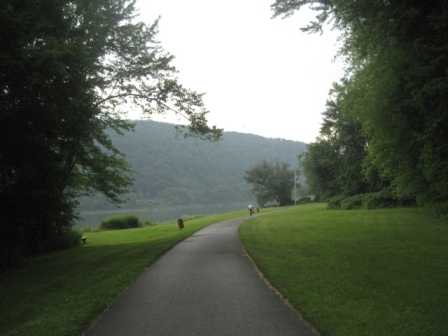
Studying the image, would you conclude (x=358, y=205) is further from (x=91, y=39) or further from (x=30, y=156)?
(x=30, y=156)

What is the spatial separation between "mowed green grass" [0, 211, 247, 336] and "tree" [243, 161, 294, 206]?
67.1 metres

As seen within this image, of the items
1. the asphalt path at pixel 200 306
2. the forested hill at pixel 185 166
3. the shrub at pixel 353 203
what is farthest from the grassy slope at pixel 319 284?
the forested hill at pixel 185 166

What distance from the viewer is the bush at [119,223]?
40688 mm

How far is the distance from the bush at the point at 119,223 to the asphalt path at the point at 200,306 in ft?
103

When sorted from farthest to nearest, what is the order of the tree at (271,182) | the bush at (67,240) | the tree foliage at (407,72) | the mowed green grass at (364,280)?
the tree at (271,182) → the bush at (67,240) → the tree foliage at (407,72) → the mowed green grass at (364,280)

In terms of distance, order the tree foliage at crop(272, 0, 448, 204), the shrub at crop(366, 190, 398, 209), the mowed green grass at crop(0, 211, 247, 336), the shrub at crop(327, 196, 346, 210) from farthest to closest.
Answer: the shrub at crop(327, 196, 346, 210)
the shrub at crop(366, 190, 398, 209)
the tree foliage at crop(272, 0, 448, 204)
the mowed green grass at crop(0, 211, 247, 336)

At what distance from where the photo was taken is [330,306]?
6461 millimetres

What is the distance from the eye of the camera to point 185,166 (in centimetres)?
11662

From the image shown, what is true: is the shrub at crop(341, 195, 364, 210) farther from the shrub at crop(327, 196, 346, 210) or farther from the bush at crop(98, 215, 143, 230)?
the bush at crop(98, 215, 143, 230)

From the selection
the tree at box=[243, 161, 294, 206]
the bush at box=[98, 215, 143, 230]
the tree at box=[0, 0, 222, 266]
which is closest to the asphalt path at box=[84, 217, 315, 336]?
the tree at box=[0, 0, 222, 266]

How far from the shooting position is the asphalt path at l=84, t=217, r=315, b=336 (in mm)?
5703

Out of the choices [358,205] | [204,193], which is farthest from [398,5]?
[204,193]

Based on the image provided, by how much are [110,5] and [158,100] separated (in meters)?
5.53

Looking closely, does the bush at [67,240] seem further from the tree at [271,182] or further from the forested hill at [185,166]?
the forested hill at [185,166]
